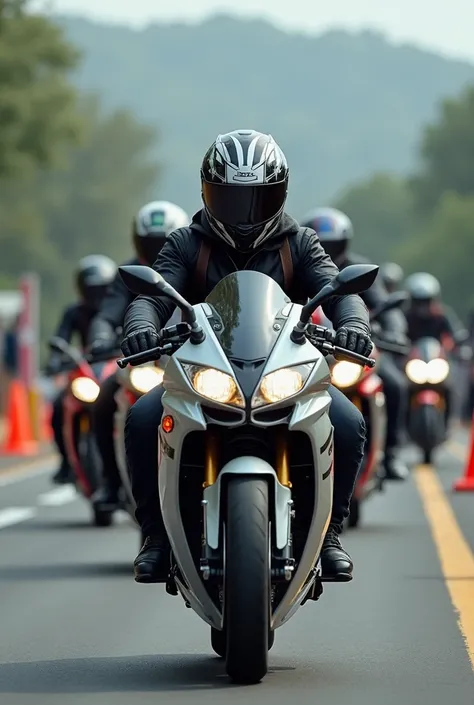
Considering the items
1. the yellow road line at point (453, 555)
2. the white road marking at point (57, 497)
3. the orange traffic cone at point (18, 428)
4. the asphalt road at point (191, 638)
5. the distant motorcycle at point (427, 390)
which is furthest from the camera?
the orange traffic cone at point (18, 428)

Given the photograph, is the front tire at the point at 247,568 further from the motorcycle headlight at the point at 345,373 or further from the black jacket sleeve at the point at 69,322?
the black jacket sleeve at the point at 69,322

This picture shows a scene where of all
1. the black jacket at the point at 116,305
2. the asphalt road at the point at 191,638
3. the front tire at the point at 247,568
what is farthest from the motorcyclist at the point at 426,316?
the front tire at the point at 247,568

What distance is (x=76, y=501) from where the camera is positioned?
19391 mm

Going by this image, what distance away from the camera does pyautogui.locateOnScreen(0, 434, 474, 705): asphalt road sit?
7.12 meters

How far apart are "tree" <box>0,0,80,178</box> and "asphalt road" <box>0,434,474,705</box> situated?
24400 mm

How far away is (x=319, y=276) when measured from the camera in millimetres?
7812

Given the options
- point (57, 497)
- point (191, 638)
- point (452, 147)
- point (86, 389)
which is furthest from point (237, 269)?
point (452, 147)

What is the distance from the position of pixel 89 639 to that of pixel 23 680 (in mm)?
1320

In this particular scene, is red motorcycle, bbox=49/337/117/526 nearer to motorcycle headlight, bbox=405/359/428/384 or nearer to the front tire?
the front tire

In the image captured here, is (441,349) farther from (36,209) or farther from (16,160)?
(36,209)

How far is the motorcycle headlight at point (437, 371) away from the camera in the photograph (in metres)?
25.2

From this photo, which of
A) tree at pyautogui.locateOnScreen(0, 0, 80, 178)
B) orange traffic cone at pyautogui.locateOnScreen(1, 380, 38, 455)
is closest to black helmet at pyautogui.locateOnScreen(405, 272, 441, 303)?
orange traffic cone at pyautogui.locateOnScreen(1, 380, 38, 455)

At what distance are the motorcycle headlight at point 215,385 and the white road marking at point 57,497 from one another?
38.5 ft

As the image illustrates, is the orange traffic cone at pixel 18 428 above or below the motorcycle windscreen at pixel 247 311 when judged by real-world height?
below
